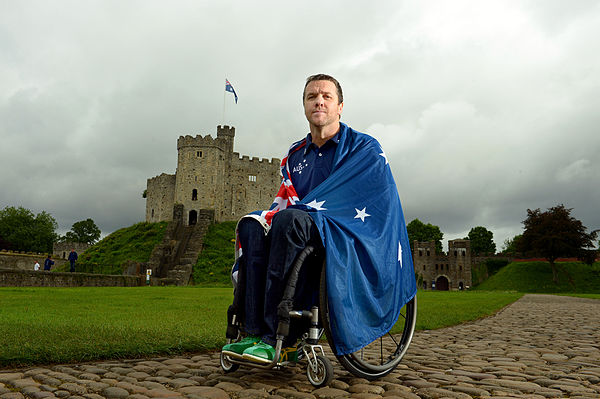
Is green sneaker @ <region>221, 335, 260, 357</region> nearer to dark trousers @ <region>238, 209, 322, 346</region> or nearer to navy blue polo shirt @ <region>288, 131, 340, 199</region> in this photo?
dark trousers @ <region>238, 209, 322, 346</region>

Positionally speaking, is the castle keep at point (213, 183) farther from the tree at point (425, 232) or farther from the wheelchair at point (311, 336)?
the wheelchair at point (311, 336)

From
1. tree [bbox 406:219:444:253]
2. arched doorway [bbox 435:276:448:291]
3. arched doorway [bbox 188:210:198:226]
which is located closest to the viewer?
arched doorway [bbox 188:210:198:226]

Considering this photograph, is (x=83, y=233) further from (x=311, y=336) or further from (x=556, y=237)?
(x=311, y=336)

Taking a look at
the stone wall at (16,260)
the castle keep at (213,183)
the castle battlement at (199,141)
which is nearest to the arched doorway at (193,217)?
the castle keep at (213,183)

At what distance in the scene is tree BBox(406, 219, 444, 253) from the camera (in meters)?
79.6

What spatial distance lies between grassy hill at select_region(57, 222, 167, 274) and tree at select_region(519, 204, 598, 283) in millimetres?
42210

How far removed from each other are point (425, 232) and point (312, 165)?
7991 cm

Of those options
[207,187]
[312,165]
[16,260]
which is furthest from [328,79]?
[16,260]

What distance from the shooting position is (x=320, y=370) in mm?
2957

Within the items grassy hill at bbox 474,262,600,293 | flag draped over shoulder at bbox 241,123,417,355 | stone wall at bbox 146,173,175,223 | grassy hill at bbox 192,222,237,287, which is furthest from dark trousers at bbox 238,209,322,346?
stone wall at bbox 146,173,175,223

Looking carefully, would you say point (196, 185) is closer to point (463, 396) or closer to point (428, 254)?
point (428, 254)

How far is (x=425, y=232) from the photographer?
80.3 meters

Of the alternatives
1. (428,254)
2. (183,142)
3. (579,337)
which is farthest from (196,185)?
(579,337)

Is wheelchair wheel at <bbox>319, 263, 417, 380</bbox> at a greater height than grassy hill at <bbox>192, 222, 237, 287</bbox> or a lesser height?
lesser
